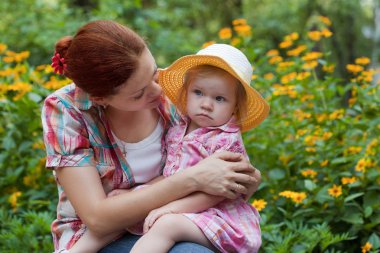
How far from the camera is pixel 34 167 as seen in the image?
10.7 ft

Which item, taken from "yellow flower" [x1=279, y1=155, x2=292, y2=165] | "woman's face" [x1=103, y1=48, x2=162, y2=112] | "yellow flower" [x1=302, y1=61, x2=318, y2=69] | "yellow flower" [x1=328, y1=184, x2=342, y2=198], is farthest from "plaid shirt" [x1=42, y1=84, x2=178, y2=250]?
"yellow flower" [x1=302, y1=61, x2=318, y2=69]

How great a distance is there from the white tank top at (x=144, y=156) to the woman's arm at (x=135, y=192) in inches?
6.6

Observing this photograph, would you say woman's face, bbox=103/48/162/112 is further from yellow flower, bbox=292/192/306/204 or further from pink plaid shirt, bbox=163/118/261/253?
yellow flower, bbox=292/192/306/204

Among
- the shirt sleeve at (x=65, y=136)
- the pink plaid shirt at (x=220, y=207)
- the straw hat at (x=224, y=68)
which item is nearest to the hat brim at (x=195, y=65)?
the straw hat at (x=224, y=68)

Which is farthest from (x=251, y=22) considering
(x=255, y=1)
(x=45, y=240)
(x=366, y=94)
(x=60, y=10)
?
(x=45, y=240)

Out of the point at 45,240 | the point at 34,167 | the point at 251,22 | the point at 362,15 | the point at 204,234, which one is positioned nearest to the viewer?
the point at 204,234

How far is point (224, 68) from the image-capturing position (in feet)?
6.66

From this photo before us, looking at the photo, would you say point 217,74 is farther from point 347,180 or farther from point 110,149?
point 347,180

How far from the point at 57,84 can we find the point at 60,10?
3.95 m

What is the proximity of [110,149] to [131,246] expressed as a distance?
13.4 inches

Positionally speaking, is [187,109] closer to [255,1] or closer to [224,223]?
[224,223]

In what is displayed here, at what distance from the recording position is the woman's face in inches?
78.0

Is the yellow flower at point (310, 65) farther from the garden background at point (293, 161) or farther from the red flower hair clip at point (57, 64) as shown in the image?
the red flower hair clip at point (57, 64)

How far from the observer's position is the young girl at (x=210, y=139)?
197 cm
